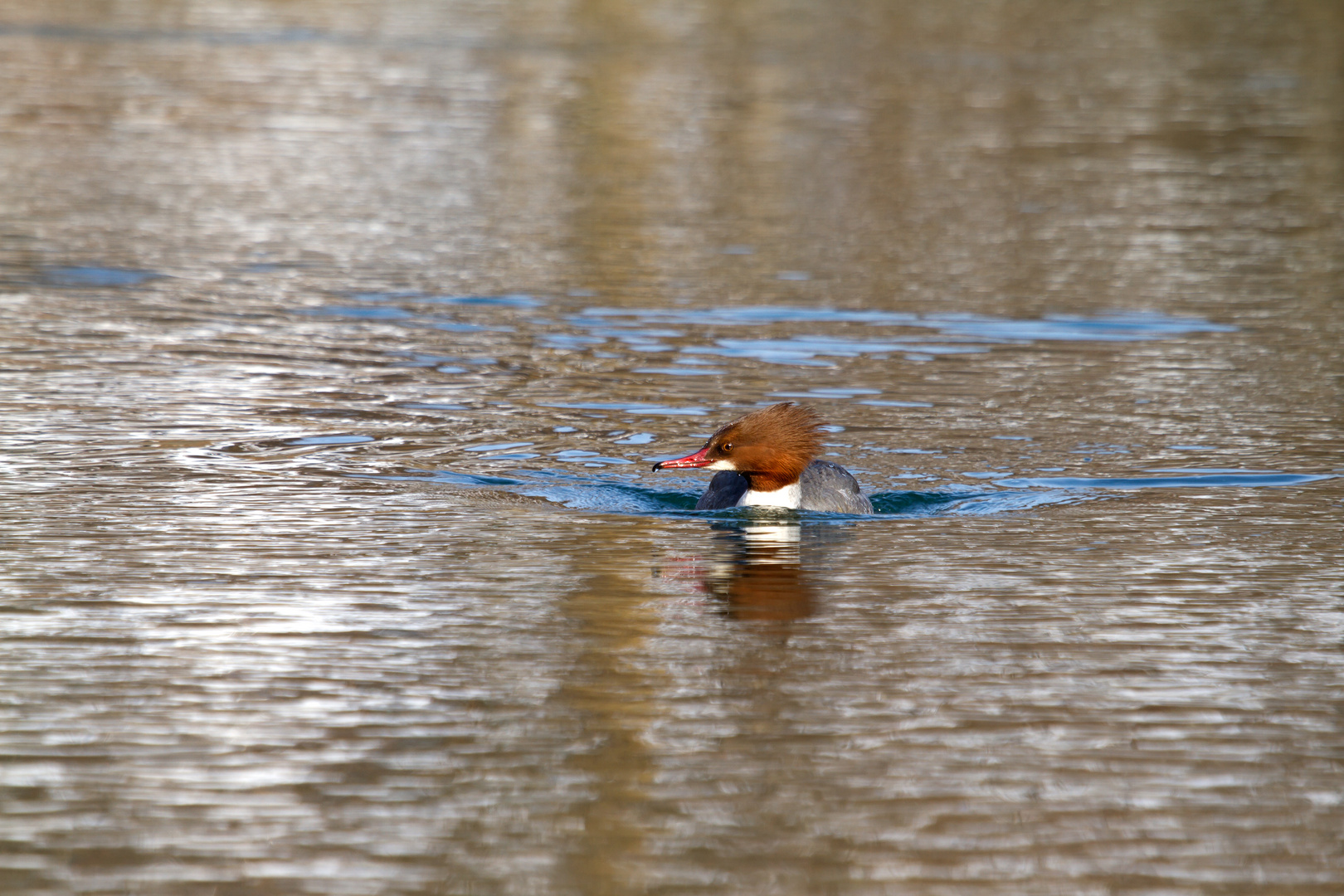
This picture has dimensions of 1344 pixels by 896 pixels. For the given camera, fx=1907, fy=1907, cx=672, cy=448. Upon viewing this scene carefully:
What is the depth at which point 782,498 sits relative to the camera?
33.6 feet

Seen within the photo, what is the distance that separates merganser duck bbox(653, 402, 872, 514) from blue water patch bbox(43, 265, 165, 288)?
7.98 m

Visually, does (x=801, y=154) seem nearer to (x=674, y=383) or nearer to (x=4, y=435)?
(x=674, y=383)

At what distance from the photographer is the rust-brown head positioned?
1004cm

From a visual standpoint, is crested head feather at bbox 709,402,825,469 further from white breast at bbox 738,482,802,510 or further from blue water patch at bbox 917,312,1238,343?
blue water patch at bbox 917,312,1238,343

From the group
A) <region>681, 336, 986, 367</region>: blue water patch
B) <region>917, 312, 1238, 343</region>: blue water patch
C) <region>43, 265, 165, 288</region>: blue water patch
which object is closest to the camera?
<region>681, 336, 986, 367</region>: blue water patch

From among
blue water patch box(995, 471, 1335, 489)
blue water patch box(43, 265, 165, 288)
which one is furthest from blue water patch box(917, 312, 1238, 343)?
blue water patch box(43, 265, 165, 288)

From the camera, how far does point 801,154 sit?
2506cm

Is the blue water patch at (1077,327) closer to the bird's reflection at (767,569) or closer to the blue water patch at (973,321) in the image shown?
the blue water patch at (973,321)

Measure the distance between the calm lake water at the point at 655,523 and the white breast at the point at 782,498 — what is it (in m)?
0.15

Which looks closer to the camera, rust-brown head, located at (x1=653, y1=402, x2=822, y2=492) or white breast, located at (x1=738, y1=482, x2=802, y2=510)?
rust-brown head, located at (x1=653, y1=402, x2=822, y2=492)

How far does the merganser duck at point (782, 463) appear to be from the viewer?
1005 cm

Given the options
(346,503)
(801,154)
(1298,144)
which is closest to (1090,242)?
(801,154)

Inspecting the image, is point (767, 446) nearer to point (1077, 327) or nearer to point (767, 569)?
point (767, 569)

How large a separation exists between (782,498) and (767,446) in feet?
1.09
